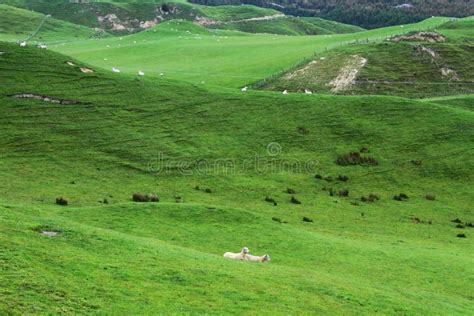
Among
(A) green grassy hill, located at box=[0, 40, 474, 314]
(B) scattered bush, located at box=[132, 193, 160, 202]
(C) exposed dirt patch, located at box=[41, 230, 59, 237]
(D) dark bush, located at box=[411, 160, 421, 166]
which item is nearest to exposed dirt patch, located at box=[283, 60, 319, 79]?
(A) green grassy hill, located at box=[0, 40, 474, 314]

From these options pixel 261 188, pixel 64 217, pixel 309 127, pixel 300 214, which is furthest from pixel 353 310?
pixel 309 127

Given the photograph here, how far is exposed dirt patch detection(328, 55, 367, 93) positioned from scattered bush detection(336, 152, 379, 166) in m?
28.4

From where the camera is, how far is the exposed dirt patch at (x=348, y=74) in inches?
3219

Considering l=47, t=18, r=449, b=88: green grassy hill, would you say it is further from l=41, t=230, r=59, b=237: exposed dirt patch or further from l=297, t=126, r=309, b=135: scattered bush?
l=41, t=230, r=59, b=237: exposed dirt patch

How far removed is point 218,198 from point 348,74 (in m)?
48.5

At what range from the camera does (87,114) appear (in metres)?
54.0

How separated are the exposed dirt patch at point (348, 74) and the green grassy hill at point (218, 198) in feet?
56.6

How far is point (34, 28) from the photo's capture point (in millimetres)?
172375

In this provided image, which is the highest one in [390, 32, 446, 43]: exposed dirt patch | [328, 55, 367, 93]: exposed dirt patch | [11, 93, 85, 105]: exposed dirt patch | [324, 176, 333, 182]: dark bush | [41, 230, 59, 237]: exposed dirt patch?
[390, 32, 446, 43]: exposed dirt patch

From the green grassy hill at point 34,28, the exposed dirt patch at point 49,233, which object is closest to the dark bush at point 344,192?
the exposed dirt patch at point 49,233

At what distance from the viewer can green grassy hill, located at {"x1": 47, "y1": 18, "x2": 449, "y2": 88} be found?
96.8 m

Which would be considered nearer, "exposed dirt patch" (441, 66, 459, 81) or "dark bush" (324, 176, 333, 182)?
"dark bush" (324, 176, 333, 182)

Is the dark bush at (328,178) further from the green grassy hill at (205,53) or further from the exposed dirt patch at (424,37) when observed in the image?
the exposed dirt patch at (424,37)

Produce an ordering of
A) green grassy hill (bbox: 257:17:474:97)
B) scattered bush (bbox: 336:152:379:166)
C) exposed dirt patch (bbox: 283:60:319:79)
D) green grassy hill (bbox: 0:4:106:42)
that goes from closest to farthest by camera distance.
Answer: scattered bush (bbox: 336:152:379:166), green grassy hill (bbox: 257:17:474:97), exposed dirt patch (bbox: 283:60:319:79), green grassy hill (bbox: 0:4:106:42)
